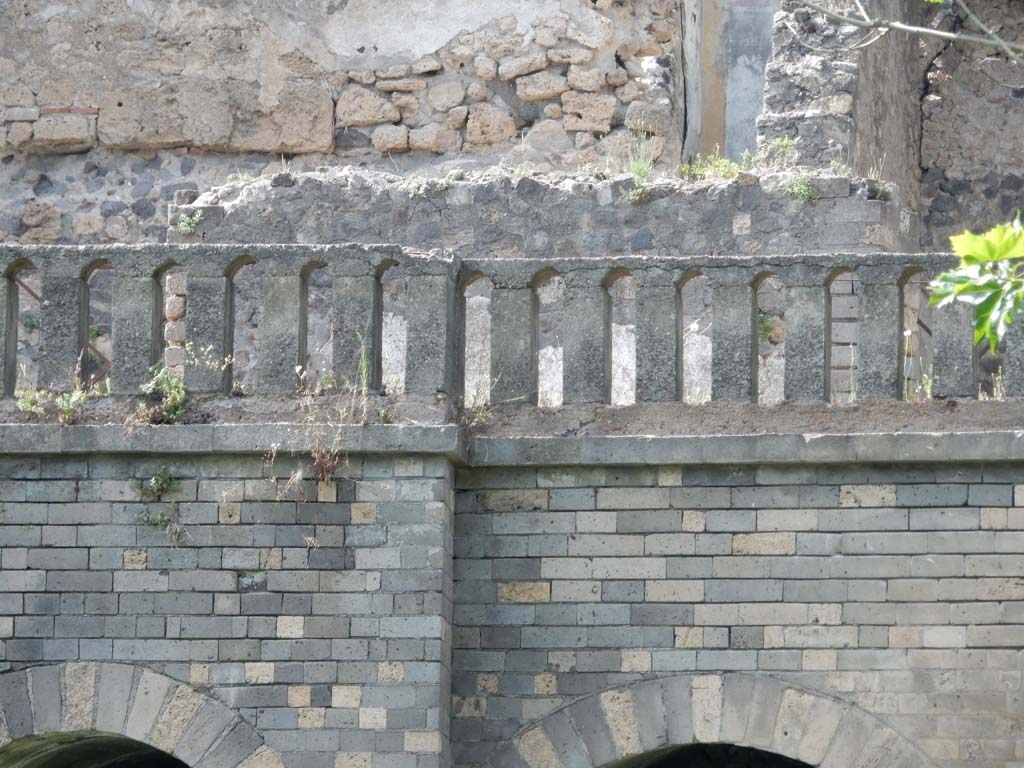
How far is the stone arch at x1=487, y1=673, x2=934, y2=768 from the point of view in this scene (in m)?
Answer: 10.3

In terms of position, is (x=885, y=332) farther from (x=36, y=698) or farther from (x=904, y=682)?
(x=36, y=698)

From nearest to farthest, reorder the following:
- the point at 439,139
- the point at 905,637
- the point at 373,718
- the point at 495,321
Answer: the point at 373,718 < the point at 905,637 < the point at 495,321 < the point at 439,139

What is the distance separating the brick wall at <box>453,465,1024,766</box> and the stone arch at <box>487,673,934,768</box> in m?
0.06

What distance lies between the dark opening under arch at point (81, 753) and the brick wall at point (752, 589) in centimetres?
185

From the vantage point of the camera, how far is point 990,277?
6996mm

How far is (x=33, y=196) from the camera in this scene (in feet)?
54.0

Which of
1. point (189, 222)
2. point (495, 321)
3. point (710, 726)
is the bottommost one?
point (710, 726)

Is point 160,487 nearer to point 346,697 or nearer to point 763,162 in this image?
point 346,697

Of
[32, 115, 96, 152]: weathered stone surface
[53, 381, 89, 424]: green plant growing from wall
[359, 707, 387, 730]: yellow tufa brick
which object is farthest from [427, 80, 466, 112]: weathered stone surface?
[359, 707, 387, 730]: yellow tufa brick

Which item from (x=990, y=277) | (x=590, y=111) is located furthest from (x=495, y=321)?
(x=590, y=111)

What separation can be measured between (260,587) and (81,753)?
1.89m

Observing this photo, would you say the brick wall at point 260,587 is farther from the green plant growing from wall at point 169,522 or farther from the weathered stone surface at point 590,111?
the weathered stone surface at point 590,111

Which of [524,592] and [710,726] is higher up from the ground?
[524,592]

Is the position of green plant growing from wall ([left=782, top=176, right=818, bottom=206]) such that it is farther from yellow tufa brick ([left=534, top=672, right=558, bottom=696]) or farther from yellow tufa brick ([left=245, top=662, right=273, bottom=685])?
yellow tufa brick ([left=245, top=662, right=273, bottom=685])
